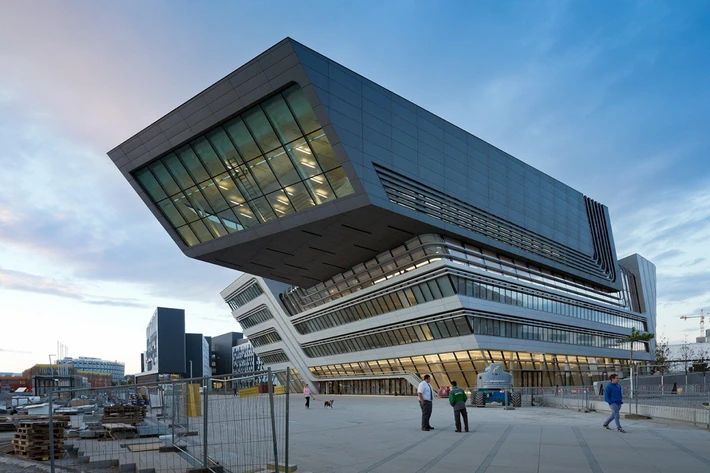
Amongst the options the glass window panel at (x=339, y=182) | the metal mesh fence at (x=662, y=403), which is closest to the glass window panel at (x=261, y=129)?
the glass window panel at (x=339, y=182)

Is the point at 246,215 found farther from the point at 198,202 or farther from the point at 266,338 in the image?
the point at 266,338

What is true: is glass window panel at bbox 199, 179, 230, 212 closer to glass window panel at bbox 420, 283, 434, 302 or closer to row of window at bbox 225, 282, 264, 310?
glass window panel at bbox 420, 283, 434, 302

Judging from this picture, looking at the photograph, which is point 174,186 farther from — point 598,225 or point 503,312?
point 598,225

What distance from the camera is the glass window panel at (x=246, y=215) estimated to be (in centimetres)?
3950

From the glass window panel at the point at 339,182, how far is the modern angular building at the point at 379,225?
8 centimetres

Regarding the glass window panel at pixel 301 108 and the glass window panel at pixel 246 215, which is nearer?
the glass window panel at pixel 301 108

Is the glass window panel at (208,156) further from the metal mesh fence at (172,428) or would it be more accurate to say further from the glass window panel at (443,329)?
Answer: the metal mesh fence at (172,428)

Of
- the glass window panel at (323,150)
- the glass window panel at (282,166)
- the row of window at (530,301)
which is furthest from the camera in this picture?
the row of window at (530,301)

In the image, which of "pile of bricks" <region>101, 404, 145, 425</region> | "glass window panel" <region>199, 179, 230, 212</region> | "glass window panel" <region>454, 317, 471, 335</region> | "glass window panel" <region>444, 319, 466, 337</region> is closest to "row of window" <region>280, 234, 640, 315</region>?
"glass window panel" <region>454, 317, 471, 335</region>

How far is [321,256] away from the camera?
4738 centimetres

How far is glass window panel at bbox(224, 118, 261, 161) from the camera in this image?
116 ft

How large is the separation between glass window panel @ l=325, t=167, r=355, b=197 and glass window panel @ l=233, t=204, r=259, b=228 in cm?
745

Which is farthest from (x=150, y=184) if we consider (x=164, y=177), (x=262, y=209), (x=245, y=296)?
(x=245, y=296)

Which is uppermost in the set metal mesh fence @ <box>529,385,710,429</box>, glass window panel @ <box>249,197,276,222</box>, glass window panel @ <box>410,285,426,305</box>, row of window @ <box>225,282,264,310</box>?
glass window panel @ <box>249,197,276,222</box>
